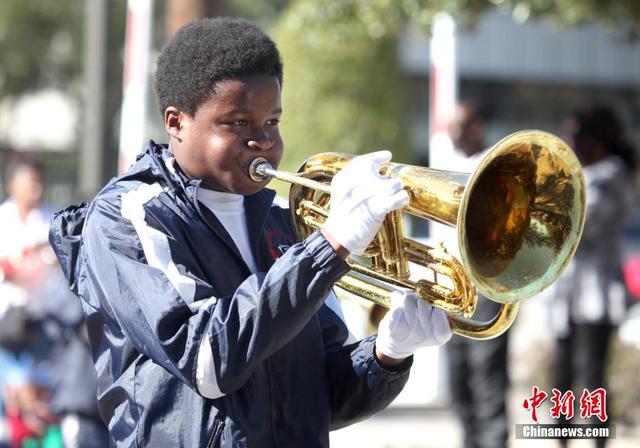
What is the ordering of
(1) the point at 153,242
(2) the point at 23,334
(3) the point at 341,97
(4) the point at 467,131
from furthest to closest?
(3) the point at 341,97
(2) the point at 23,334
(4) the point at 467,131
(1) the point at 153,242

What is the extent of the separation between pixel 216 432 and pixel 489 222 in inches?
32.7

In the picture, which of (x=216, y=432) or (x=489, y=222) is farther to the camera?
(x=489, y=222)

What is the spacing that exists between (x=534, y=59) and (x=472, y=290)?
2847 centimetres

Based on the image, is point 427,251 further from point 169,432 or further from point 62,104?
point 62,104

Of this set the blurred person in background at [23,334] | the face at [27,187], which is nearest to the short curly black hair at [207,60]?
the blurred person in background at [23,334]

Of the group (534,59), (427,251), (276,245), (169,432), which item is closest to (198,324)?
(169,432)

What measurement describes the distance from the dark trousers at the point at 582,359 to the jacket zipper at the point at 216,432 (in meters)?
4.05

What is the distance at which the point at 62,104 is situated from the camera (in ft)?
92.7

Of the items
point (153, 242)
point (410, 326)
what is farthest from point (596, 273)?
point (153, 242)

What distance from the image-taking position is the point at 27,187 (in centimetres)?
688

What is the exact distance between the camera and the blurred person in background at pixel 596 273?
620 centimetres

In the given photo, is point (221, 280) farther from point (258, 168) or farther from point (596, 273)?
point (596, 273)

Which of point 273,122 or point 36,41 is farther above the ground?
point 36,41

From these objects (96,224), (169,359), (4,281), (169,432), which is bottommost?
(4,281)
